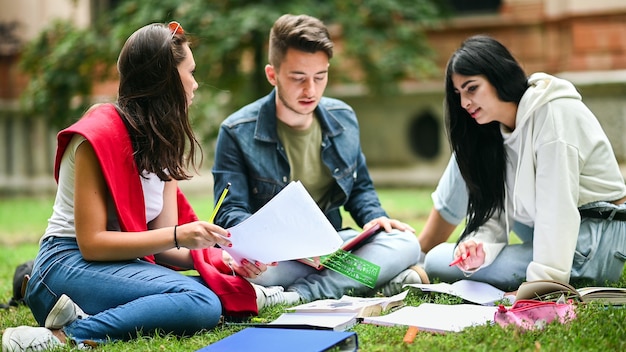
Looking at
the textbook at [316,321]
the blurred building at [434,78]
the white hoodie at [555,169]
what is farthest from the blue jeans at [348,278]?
the blurred building at [434,78]

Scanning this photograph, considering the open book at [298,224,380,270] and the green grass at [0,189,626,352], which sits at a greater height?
the open book at [298,224,380,270]

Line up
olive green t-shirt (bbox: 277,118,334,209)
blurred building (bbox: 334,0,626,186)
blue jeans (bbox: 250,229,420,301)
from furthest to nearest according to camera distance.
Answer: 1. blurred building (bbox: 334,0,626,186)
2. olive green t-shirt (bbox: 277,118,334,209)
3. blue jeans (bbox: 250,229,420,301)

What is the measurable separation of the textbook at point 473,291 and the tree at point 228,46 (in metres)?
4.65

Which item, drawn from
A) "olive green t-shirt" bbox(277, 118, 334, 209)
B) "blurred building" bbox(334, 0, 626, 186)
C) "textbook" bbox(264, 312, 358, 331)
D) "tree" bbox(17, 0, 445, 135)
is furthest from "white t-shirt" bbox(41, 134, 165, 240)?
"blurred building" bbox(334, 0, 626, 186)

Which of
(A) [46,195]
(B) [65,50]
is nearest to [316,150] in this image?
(B) [65,50]

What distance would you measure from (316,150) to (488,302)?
1121 mm

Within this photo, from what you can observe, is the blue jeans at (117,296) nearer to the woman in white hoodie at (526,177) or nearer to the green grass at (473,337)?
the green grass at (473,337)

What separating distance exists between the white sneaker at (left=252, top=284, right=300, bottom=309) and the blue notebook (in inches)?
24.0

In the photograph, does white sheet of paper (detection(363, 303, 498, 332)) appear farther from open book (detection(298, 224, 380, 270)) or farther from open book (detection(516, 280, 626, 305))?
open book (detection(298, 224, 380, 270))

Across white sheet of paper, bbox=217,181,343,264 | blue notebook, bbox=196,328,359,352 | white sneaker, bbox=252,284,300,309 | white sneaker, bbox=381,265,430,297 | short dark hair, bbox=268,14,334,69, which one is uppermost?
short dark hair, bbox=268,14,334,69

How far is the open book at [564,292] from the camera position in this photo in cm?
292

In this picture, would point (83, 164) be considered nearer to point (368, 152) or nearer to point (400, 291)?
point (400, 291)

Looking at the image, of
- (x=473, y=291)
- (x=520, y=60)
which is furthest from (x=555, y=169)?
(x=520, y=60)

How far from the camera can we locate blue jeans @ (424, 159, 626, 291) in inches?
132
